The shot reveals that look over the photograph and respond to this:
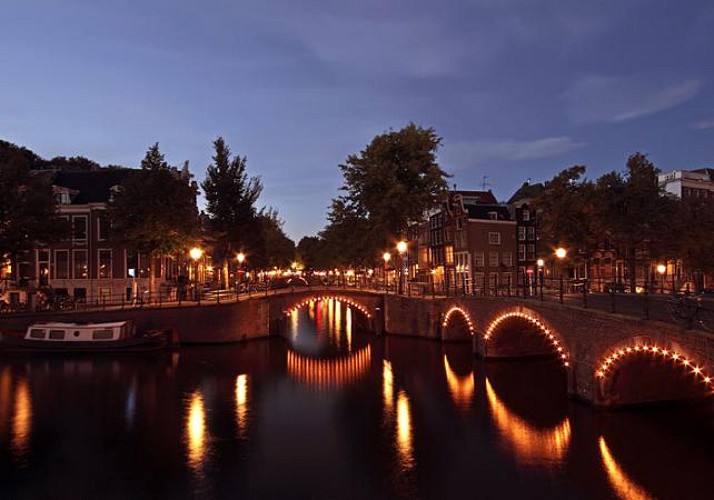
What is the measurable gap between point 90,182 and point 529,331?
47.7 metres

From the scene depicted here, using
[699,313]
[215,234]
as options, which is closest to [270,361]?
[215,234]

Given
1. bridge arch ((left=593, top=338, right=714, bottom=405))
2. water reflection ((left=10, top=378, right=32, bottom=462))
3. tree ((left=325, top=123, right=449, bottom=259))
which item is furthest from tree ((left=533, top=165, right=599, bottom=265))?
water reflection ((left=10, top=378, right=32, bottom=462))

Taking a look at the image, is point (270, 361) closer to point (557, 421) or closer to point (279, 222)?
point (557, 421)

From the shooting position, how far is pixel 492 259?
69125mm

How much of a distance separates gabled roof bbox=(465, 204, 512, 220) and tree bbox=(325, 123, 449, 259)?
20160 millimetres

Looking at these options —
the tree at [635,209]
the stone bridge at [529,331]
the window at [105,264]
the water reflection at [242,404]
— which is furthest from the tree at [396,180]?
the window at [105,264]

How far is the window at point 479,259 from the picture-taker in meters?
68.4

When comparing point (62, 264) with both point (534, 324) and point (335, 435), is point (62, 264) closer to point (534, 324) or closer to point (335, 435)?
point (335, 435)

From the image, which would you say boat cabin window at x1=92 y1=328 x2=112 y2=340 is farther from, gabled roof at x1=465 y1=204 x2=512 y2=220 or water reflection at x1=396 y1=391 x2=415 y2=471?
gabled roof at x1=465 y1=204 x2=512 y2=220

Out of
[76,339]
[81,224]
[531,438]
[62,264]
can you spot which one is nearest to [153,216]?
[76,339]

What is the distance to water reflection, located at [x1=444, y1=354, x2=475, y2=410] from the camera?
28.1 m

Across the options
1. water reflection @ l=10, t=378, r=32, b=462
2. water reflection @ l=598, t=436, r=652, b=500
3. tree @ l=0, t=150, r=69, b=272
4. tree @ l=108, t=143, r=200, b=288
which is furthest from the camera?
tree @ l=108, t=143, r=200, b=288

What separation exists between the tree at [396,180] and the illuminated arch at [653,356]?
2710cm

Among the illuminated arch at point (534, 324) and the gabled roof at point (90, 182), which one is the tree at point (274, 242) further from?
the illuminated arch at point (534, 324)
